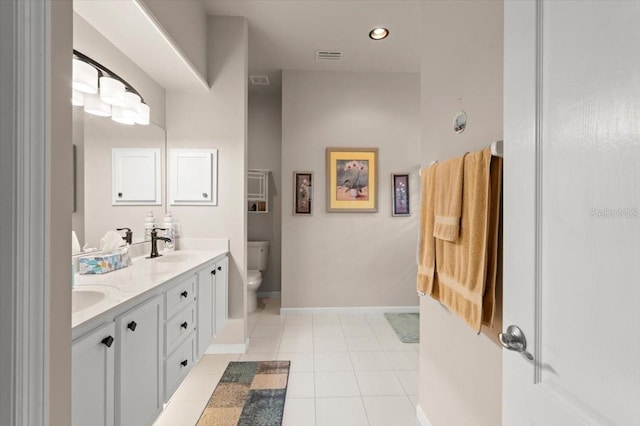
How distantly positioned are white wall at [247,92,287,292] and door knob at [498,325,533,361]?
3.73 meters

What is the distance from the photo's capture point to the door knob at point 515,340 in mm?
689

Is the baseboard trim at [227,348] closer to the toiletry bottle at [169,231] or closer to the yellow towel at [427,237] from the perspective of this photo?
the toiletry bottle at [169,231]

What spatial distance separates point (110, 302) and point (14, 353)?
61 centimetres

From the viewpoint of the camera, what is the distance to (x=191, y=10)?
2.13 m

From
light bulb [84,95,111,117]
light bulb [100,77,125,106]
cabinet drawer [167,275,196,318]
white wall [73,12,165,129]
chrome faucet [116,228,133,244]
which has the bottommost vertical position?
cabinet drawer [167,275,196,318]

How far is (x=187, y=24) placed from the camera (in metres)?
2.07

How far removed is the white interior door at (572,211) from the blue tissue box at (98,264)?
1916 mm

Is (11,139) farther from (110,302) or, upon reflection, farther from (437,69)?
(437,69)

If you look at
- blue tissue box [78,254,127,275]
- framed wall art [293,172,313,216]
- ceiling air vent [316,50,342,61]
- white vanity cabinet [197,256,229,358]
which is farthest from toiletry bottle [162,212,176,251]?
ceiling air vent [316,50,342,61]

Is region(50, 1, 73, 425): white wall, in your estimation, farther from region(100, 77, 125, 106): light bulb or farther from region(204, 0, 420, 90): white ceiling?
region(204, 0, 420, 90): white ceiling

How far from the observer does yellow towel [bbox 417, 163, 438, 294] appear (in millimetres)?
1402

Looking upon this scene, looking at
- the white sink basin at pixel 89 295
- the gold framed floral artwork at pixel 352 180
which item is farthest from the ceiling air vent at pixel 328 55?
the white sink basin at pixel 89 295

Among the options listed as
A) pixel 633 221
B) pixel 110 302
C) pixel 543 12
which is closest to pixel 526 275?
pixel 633 221

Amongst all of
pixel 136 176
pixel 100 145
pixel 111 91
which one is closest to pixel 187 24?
pixel 111 91
